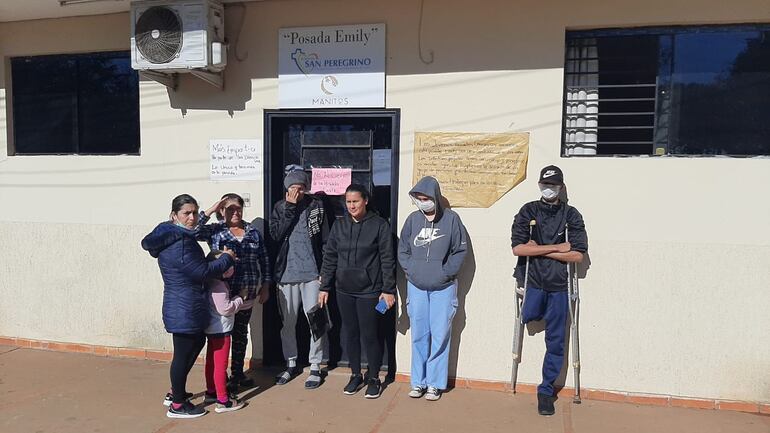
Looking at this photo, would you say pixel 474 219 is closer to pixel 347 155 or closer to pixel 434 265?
pixel 434 265

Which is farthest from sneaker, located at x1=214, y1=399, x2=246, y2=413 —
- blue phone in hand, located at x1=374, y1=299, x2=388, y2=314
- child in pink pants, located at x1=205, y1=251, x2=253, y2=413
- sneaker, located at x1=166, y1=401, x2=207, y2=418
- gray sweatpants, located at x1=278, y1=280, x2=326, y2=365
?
blue phone in hand, located at x1=374, y1=299, x2=388, y2=314

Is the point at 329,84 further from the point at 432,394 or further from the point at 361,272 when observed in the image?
the point at 432,394

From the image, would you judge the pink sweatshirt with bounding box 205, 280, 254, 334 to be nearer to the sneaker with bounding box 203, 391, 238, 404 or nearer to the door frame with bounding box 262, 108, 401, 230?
the sneaker with bounding box 203, 391, 238, 404

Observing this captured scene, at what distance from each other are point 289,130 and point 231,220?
1.14m

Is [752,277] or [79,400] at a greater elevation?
[752,277]

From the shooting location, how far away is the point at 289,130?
5.40 meters

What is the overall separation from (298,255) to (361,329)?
2.65 feet

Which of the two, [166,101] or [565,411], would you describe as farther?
[166,101]

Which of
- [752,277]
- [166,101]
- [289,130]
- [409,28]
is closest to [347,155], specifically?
[289,130]

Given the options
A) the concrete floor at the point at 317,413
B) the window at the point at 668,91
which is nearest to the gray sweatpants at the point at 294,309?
the concrete floor at the point at 317,413

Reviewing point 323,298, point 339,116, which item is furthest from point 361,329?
point 339,116

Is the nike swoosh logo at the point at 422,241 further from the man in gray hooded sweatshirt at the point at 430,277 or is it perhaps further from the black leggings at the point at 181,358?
the black leggings at the point at 181,358

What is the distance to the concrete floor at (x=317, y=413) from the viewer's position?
13.8 ft

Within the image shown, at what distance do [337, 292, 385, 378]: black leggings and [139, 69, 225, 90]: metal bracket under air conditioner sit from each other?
215 centimetres
